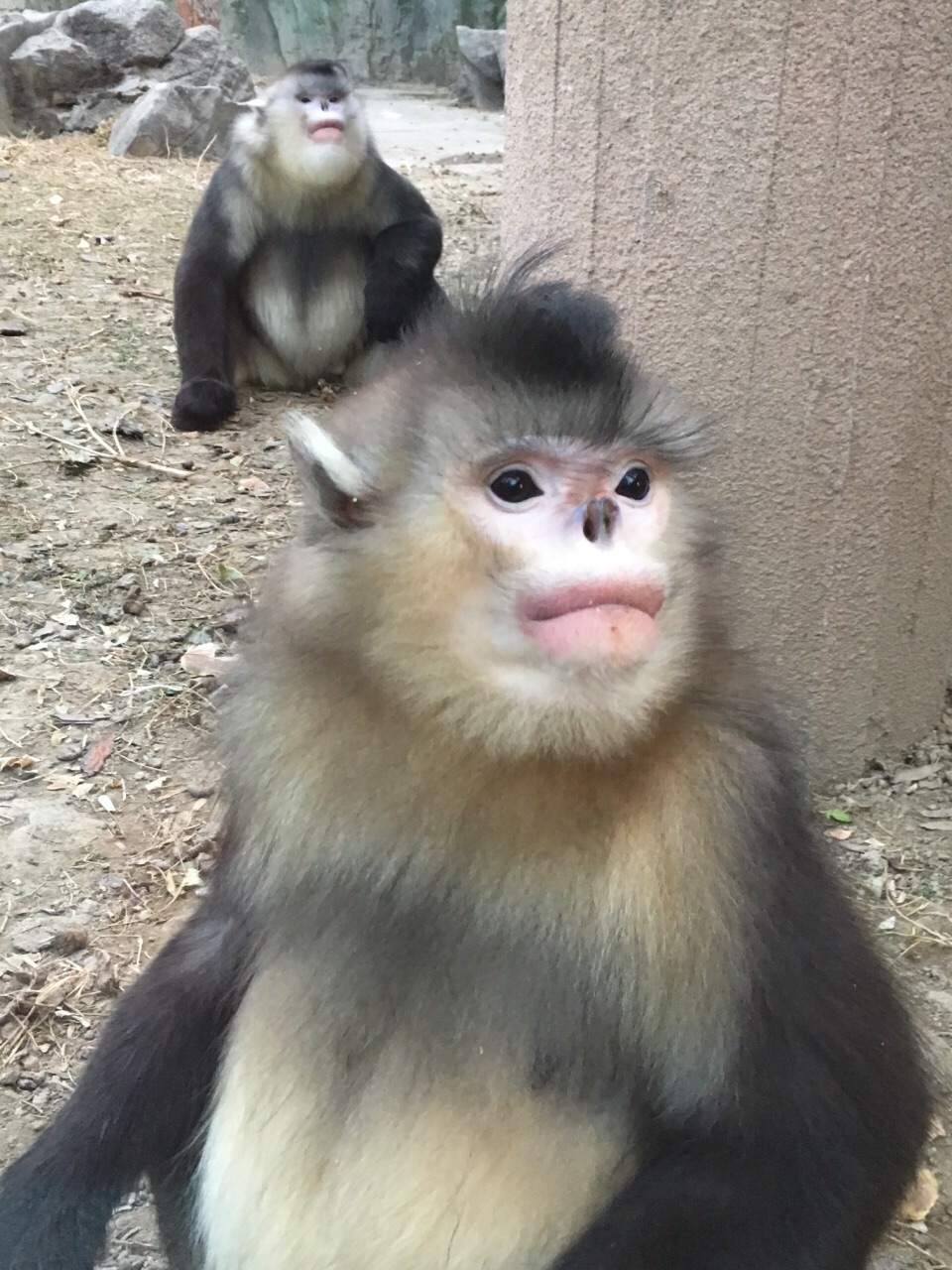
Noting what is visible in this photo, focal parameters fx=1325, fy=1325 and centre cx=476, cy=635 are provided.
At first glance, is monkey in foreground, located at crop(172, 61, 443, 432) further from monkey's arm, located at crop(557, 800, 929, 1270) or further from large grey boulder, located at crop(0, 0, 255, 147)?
large grey boulder, located at crop(0, 0, 255, 147)

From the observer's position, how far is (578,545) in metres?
1.31

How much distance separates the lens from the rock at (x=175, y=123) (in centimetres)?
981

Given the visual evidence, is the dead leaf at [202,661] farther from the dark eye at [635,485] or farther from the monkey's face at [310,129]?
the monkey's face at [310,129]

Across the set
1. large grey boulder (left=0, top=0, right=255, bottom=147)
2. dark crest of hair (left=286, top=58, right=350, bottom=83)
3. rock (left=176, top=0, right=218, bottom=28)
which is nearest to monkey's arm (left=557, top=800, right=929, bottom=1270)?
dark crest of hair (left=286, top=58, right=350, bottom=83)

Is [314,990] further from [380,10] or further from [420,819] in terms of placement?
[380,10]

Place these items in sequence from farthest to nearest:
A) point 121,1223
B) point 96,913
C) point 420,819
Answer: point 96,913 < point 121,1223 < point 420,819

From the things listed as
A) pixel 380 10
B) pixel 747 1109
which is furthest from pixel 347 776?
pixel 380 10

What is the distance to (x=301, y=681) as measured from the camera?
1482mm

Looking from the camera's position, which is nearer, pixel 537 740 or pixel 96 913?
pixel 537 740

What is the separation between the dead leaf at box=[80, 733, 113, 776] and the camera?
3057 mm

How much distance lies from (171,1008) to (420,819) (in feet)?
1.97

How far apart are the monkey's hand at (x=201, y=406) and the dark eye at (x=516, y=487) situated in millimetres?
4016

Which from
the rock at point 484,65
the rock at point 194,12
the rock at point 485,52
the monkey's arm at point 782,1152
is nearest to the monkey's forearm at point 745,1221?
the monkey's arm at point 782,1152

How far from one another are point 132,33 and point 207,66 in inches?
30.9
